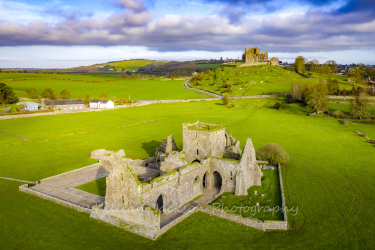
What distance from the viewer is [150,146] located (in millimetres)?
48375

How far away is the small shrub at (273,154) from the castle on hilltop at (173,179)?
550 cm

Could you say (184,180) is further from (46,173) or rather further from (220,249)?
(46,173)

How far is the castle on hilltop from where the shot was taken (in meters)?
22.3

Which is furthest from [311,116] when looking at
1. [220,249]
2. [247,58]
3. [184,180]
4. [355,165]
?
[247,58]

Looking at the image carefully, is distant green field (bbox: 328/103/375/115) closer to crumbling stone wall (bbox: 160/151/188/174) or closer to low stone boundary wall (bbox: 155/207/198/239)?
crumbling stone wall (bbox: 160/151/188/174)

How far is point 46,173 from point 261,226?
28371mm

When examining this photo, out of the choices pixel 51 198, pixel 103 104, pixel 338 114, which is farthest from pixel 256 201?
pixel 103 104

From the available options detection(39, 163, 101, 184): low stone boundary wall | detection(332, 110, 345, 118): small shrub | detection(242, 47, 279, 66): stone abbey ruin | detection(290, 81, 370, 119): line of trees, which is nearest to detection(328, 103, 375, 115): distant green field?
detection(332, 110, 345, 118): small shrub

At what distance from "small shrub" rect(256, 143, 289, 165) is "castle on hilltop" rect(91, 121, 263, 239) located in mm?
5500

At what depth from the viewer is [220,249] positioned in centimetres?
1980

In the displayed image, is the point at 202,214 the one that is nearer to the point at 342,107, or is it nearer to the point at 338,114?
the point at 338,114

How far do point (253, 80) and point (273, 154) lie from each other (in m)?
97.8

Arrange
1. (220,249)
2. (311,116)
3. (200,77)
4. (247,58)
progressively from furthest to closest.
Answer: (247,58), (200,77), (311,116), (220,249)

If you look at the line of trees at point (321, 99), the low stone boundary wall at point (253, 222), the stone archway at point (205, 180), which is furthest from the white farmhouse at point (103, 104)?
the low stone boundary wall at point (253, 222)
